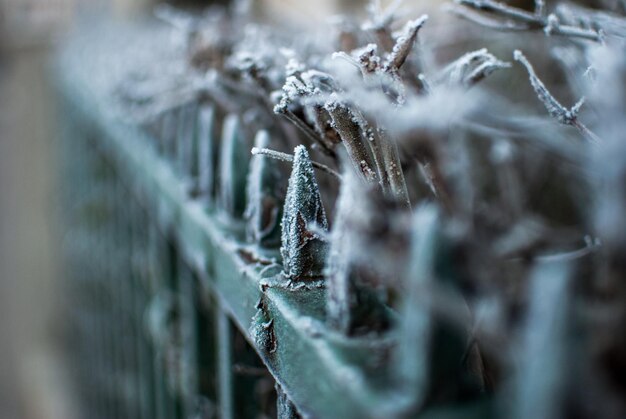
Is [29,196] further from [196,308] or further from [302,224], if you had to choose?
[302,224]

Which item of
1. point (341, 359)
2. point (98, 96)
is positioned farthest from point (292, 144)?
point (98, 96)

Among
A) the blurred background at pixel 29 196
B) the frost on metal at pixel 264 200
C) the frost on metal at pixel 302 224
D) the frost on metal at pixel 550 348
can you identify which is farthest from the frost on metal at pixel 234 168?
the blurred background at pixel 29 196

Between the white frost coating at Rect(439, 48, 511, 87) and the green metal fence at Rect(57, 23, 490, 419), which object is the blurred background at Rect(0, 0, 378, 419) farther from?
the white frost coating at Rect(439, 48, 511, 87)

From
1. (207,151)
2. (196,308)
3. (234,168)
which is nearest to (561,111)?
(234,168)

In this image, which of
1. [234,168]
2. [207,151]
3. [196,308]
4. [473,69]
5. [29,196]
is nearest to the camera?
[473,69]

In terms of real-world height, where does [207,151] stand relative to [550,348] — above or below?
below

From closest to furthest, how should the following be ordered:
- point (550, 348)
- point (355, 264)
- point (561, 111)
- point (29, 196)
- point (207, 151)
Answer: point (550, 348)
point (355, 264)
point (561, 111)
point (207, 151)
point (29, 196)
